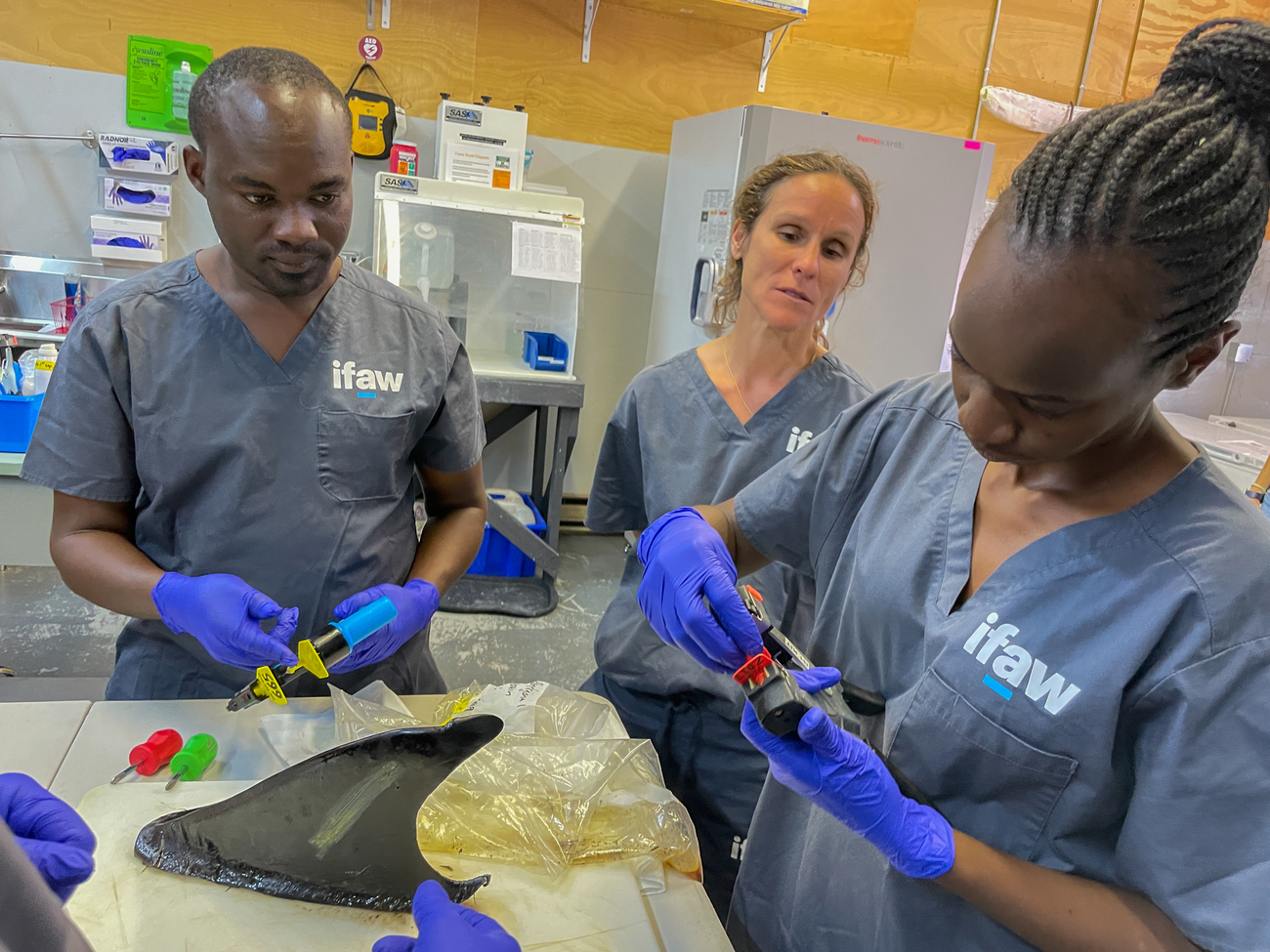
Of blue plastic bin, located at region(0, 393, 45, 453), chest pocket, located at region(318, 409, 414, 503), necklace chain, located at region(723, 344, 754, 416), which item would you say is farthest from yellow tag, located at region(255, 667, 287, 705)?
blue plastic bin, located at region(0, 393, 45, 453)

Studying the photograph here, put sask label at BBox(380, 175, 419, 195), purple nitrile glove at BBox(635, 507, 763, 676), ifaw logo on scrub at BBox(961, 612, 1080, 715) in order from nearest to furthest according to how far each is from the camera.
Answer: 1. ifaw logo on scrub at BBox(961, 612, 1080, 715)
2. purple nitrile glove at BBox(635, 507, 763, 676)
3. sask label at BBox(380, 175, 419, 195)

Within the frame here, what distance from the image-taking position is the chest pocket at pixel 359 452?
4.15 feet

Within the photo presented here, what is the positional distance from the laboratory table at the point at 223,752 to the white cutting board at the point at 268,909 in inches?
1.4

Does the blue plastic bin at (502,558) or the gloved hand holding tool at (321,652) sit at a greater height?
the gloved hand holding tool at (321,652)

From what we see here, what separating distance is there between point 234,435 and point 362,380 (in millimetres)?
202

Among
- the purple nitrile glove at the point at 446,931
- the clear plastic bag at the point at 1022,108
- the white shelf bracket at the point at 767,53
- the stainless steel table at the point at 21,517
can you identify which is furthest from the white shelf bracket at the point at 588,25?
the purple nitrile glove at the point at 446,931

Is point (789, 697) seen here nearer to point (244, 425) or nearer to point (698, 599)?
point (698, 599)

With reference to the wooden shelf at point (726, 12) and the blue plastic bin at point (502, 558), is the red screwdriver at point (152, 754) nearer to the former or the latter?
the blue plastic bin at point (502, 558)

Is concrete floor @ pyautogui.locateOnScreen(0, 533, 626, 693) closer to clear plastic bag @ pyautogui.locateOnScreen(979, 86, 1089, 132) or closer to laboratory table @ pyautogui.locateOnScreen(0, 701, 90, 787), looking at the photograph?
laboratory table @ pyautogui.locateOnScreen(0, 701, 90, 787)

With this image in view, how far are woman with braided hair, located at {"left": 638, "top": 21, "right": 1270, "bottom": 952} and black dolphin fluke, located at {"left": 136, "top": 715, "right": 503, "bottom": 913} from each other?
0.36 metres

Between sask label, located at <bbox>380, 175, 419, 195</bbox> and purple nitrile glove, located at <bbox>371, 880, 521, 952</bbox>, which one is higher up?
sask label, located at <bbox>380, 175, 419, 195</bbox>

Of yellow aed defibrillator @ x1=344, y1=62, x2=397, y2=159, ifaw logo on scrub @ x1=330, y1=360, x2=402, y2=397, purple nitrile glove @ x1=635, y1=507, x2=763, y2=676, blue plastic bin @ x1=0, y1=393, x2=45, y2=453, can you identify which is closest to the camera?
purple nitrile glove @ x1=635, y1=507, x2=763, y2=676

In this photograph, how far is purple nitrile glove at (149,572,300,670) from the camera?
1.08 meters

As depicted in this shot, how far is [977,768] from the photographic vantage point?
77 cm
